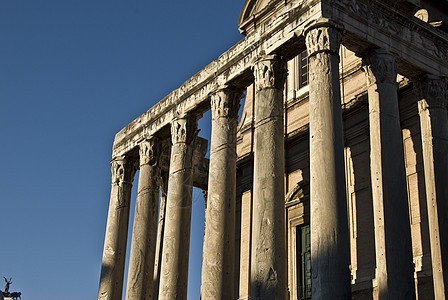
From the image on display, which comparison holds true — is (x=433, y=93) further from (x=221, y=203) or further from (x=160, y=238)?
(x=160, y=238)

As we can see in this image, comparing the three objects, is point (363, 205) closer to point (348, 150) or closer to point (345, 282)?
point (348, 150)

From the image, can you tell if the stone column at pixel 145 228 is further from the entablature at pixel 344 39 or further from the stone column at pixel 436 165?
the stone column at pixel 436 165

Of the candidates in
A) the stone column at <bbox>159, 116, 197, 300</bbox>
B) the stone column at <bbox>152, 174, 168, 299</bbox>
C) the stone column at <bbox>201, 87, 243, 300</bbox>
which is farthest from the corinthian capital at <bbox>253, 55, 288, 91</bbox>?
the stone column at <bbox>152, 174, 168, 299</bbox>

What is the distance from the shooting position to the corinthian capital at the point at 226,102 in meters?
19.4

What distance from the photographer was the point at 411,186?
19.0m

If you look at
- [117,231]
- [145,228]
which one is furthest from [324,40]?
[117,231]

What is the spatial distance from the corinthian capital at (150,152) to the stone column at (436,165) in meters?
10.0

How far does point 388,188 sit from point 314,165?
2.21 meters

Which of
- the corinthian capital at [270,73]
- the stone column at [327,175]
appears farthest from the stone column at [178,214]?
the stone column at [327,175]

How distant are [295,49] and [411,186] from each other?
599cm

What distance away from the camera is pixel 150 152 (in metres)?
22.9

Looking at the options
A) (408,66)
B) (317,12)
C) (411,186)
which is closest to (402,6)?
(408,66)

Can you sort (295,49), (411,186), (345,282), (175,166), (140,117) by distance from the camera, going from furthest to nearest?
(140,117)
(175,166)
(411,186)
(295,49)
(345,282)

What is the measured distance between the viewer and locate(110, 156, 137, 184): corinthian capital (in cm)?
2434
